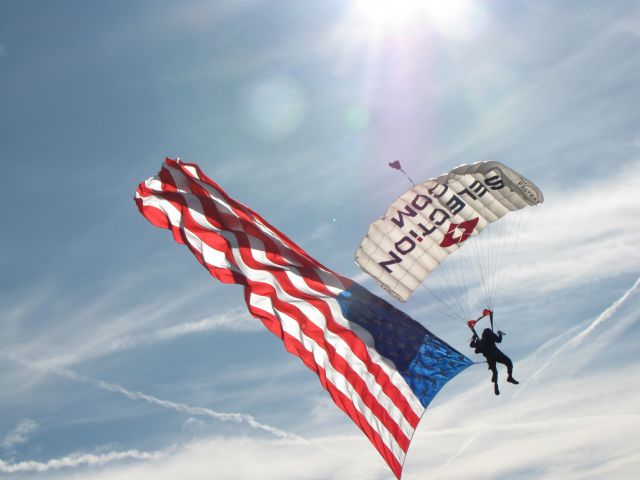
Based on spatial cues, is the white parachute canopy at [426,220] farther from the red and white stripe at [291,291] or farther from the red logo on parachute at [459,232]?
the red and white stripe at [291,291]

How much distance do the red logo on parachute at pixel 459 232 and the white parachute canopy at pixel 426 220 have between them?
0.05 m

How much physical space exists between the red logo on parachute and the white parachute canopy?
0.15ft

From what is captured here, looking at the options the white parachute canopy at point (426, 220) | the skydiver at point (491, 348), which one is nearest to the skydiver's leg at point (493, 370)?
the skydiver at point (491, 348)

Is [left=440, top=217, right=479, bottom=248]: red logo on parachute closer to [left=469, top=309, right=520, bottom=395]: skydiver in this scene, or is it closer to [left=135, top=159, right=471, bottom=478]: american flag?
[left=469, top=309, right=520, bottom=395]: skydiver

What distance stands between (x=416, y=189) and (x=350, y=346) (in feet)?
17.8

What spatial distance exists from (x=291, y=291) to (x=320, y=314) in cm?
88

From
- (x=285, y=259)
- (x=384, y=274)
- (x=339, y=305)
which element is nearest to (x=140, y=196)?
(x=285, y=259)

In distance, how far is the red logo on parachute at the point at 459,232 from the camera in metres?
21.0

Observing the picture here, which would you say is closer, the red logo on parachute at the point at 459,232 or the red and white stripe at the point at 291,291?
the red and white stripe at the point at 291,291

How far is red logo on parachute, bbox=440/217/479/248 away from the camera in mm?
21031

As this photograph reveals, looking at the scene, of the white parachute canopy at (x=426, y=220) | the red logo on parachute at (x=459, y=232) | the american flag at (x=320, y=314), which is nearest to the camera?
the american flag at (x=320, y=314)

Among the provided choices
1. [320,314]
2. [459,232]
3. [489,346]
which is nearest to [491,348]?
[489,346]

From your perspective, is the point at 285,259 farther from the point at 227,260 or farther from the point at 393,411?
the point at 393,411

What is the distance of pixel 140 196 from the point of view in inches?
706
